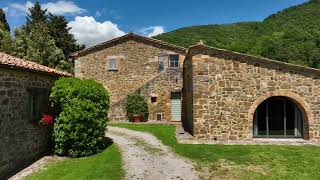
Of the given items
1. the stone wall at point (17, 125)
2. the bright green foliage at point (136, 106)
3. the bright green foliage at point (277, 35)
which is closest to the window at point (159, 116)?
the bright green foliage at point (136, 106)

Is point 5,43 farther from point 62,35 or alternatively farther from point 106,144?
point 106,144

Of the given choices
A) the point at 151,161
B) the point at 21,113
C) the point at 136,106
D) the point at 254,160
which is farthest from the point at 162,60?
the point at 21,113

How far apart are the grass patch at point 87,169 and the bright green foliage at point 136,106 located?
11473 millimetres

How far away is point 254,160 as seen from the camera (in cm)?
1216

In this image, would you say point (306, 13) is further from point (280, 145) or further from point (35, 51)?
point (280, 145)

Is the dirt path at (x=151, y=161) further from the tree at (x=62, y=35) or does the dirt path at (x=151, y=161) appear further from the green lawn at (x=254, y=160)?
the tree at (x=62, y=35)

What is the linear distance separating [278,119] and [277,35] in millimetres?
41541

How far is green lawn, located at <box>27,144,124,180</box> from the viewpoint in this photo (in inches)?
404

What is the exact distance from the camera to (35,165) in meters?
11.9

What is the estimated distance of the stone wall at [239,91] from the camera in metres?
15.8

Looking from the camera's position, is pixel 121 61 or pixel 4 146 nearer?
pixel 4 146

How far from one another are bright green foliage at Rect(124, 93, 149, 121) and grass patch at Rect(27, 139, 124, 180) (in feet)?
37.6

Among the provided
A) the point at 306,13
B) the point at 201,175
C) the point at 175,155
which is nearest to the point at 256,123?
the point at 175,155

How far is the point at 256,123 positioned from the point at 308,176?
6.32 meters
